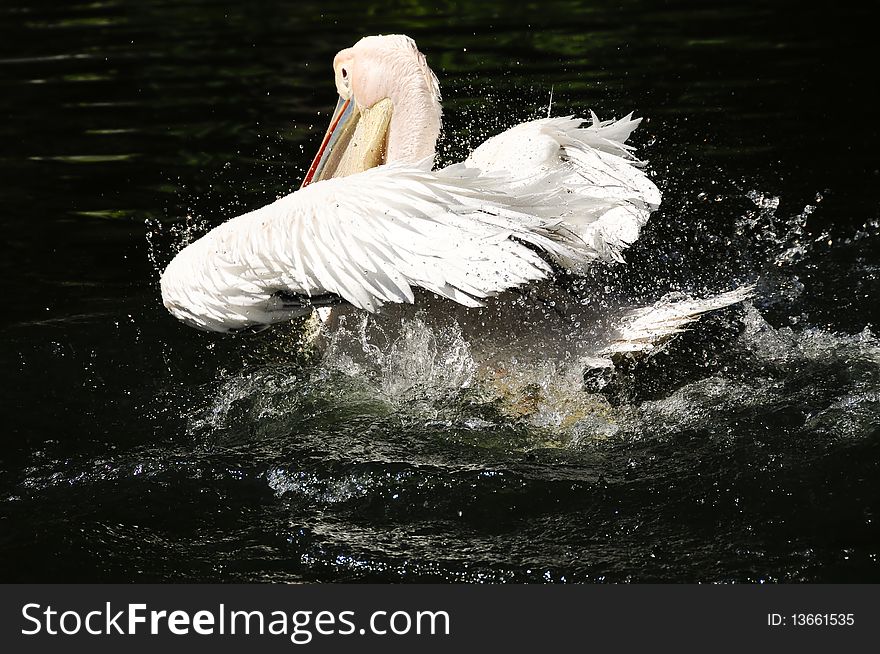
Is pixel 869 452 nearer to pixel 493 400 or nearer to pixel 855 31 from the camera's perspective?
pixel 493 400

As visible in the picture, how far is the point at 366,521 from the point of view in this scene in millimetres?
2932

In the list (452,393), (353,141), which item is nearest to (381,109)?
(353,141)

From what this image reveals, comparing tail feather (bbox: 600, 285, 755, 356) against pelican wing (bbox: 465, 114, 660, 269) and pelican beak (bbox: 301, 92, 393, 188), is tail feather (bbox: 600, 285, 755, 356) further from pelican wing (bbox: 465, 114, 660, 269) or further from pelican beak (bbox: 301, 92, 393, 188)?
pelican beak (bbox: 301, 92, 393, 188)

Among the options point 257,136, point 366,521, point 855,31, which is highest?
point 855,31

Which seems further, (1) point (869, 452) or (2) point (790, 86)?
(2) point (790, 86)

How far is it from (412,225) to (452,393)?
786 mm

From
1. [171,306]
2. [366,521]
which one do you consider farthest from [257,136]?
Answer: [366,521]

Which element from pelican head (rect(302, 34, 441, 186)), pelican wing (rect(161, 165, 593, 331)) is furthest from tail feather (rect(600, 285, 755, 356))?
pelican head (rect(302, 34, 441, 186))

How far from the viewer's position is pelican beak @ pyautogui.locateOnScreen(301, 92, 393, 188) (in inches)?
143

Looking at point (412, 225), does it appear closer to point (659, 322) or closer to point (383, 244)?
point (383, 244)

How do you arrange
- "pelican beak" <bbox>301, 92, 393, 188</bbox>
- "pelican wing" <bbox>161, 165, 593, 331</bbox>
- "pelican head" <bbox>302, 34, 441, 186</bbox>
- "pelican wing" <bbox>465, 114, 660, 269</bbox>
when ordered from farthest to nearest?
"pelican beak" <bbox>301, 92, 393, 188</bbox> → "pelican head" <bbox>302, 34, 441, 186</bbox> → "pelican wing" <bbox>465, 114, 660, 269</bbox> → "pelican wing" <bbox>161, 165, 593, 331</bbox>

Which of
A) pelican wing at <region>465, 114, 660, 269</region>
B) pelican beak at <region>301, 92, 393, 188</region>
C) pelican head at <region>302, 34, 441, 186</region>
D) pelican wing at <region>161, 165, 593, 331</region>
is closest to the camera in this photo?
pelican wing at <region>161, 165, 593, 331</region>

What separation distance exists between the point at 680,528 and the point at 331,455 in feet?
3.27

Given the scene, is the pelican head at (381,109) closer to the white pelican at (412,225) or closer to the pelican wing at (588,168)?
the white pelican at (412,225)
